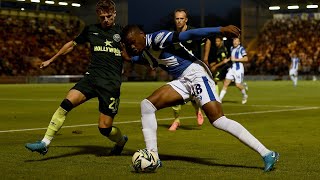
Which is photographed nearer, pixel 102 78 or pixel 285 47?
pixel 102 78

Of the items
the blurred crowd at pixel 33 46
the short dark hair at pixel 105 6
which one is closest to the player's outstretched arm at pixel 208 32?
the short dark hair at pixel 105 6

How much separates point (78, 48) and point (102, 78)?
59.1 metres

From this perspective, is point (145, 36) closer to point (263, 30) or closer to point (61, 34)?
point (61, 34)

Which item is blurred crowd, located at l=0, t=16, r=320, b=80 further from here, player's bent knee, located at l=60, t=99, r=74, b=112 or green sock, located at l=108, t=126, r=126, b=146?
player's bent knee, located at l=60, t=99, r=74, b=112

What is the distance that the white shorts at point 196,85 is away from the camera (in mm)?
9008

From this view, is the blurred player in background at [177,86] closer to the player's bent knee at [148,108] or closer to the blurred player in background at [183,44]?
the player's bent knee at [148,108]

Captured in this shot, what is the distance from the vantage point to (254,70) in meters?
76.6

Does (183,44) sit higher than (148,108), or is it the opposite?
(183,44)

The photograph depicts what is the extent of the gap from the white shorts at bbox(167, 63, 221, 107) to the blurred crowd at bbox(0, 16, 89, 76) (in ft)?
162

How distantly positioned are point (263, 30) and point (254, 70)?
7.82m

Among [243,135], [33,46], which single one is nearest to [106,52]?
[243,135]

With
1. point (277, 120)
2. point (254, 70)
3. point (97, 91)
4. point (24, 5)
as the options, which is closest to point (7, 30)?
point (24, 5)

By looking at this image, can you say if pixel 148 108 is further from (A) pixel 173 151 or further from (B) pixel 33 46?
(B) pixel 33 46

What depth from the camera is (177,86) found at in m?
9.24
